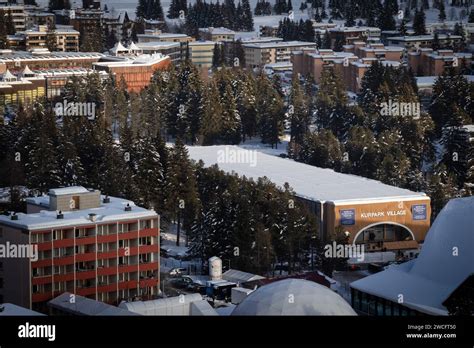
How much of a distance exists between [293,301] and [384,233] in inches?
602

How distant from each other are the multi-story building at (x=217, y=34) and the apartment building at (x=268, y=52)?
3412 mm

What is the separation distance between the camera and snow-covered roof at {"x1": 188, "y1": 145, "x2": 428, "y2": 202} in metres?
33.4

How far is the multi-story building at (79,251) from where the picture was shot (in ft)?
83.7

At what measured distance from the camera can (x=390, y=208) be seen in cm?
3281

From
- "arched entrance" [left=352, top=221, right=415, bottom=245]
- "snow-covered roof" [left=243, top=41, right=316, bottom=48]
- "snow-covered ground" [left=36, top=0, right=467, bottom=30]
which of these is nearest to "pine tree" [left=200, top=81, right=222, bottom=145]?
"arched entrance" [left=352, top=221, right=415, bottom=245]

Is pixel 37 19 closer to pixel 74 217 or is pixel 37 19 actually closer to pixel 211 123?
pixel 211 123

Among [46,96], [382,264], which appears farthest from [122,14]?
[382,264]

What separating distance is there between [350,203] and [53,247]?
28.5ft

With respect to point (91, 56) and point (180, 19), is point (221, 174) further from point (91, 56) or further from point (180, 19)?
point (180, 19)

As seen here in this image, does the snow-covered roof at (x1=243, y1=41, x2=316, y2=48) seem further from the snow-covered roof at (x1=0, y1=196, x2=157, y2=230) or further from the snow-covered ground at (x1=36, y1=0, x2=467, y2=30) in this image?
the snow-covered roof at (x1=0, y1=196, x2=157, y2=230)

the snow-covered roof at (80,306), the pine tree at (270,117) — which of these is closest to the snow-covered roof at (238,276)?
the snow-covered roof at (80,306)

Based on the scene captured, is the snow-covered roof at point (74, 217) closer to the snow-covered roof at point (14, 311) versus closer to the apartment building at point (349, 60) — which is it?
the snow-covered roof at point (14, 311)

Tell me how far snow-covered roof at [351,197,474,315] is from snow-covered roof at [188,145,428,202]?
6.40 meters

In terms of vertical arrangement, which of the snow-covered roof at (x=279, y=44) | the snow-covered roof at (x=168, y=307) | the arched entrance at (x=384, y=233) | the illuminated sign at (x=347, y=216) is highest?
the snow-covered roof at (x=279, y=44)
